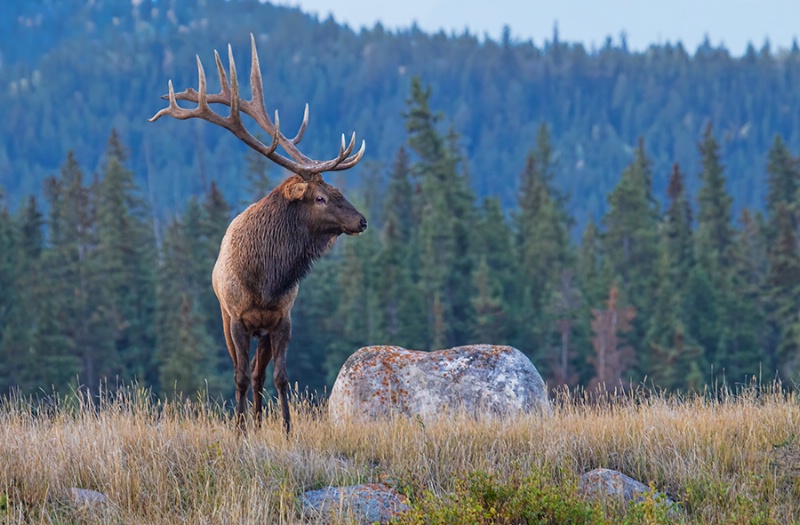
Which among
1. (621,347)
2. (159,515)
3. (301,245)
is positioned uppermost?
(301,245)

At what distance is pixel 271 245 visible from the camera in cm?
944

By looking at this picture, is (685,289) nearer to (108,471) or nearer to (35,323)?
(35,323)

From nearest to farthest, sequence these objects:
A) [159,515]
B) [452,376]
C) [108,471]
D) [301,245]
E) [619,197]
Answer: [159,515] < [108,471] < [301,245] < [452,376] < [619,197]

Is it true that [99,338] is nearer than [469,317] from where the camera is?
Yes

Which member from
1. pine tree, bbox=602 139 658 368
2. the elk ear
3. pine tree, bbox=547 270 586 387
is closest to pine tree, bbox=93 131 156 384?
pine tree, bbox=547 270 586 387

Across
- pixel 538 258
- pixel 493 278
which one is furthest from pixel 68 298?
pixel 538 258

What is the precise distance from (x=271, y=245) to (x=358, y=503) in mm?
3100

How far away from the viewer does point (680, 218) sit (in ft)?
202

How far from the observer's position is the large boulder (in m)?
10.7

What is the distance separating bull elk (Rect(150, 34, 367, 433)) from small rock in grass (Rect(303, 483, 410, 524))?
2135mm

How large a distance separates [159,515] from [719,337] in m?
51.7

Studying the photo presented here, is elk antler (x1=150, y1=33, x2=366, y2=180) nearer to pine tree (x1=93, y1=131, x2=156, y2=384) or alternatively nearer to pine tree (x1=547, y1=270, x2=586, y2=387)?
pine tree (x1=93, y1=131, x2=156, y2=384)

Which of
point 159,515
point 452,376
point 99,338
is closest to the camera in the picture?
point 159,515

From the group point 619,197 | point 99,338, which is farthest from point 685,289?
point 99,338
